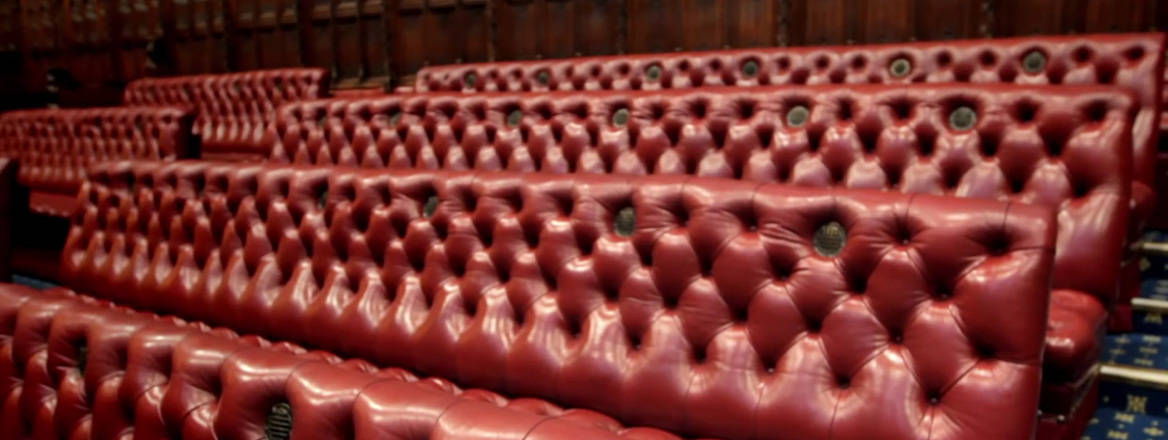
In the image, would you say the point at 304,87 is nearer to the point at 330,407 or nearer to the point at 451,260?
the point at 451,260

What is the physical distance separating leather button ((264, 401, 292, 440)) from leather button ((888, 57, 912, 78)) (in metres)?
2.50

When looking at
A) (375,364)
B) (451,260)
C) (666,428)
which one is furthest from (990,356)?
(375,364)

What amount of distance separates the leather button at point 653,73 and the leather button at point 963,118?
70.3 inches

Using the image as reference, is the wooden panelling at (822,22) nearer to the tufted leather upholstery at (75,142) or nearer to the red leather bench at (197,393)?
the tufted leather upholstery at (75,142)

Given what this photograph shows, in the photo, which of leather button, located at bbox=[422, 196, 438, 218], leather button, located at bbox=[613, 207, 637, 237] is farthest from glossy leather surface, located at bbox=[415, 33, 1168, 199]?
leather button, located at bbox=[422, 196, 438, 218]

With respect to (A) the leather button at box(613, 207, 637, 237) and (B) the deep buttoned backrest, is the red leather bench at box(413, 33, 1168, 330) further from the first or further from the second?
(A) the leather button at box(613, 207, 637, 237)

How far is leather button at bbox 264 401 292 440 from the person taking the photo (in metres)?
1.07

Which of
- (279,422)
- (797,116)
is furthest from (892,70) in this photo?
(279,422)

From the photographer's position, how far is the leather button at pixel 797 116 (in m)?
2.10

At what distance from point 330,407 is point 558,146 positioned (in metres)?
1.57

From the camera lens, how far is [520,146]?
254 cm

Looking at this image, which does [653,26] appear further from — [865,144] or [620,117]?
[865,144]

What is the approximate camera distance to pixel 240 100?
5.05 meters

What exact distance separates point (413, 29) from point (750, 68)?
310 centimetres
